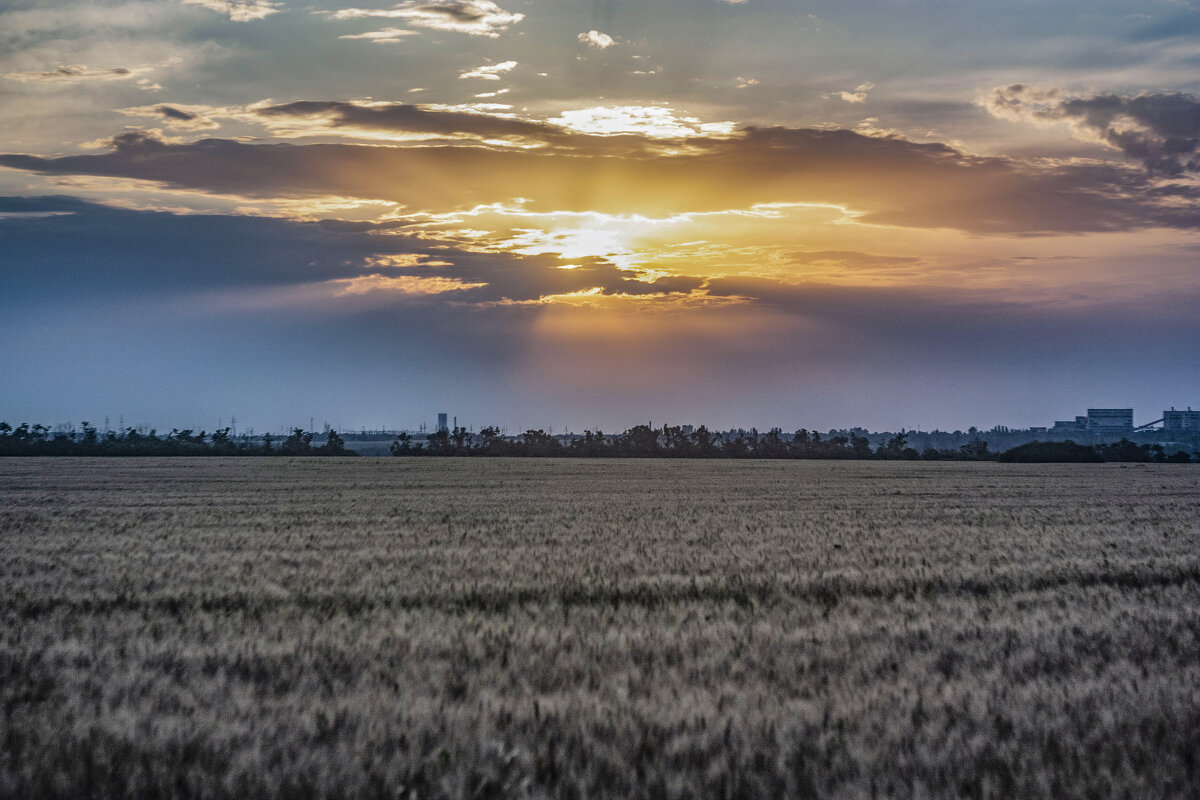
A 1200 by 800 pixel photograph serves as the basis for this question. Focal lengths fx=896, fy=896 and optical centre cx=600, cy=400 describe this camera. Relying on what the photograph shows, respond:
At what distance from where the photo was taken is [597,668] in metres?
8.47

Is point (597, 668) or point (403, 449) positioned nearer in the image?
point (597, 668)

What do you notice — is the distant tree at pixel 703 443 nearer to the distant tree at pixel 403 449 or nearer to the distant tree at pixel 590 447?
the distant tree at pixel 590 447

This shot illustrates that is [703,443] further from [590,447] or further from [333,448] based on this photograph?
[333,448]

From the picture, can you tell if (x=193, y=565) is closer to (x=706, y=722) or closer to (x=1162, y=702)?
(x=706, y=722)

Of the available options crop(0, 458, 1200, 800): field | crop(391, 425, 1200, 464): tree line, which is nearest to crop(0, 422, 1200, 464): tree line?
crop(391, 425, 1200, 464): tree line

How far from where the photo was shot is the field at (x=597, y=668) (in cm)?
606

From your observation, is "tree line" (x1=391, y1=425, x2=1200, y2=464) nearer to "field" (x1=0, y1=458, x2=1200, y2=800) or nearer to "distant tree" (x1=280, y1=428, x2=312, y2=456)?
"distant tree" (x1=280, y1=428, x2=312, y2=456)

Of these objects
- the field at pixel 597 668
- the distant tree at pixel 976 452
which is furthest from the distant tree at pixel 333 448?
the field at pixel 597 668

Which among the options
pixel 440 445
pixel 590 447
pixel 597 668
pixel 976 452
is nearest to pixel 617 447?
pixel 590 447

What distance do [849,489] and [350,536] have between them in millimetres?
28676

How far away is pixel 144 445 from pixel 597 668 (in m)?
114

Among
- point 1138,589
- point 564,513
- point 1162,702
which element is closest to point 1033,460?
point 564,513

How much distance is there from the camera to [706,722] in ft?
22.8

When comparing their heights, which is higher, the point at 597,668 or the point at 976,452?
the point at 597,668
